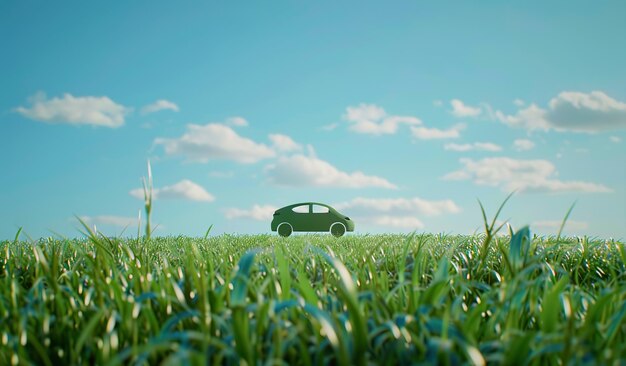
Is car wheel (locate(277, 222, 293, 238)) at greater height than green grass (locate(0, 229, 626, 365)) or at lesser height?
greater

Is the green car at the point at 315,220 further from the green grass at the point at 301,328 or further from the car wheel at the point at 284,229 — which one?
the green grass at the point at 301,328

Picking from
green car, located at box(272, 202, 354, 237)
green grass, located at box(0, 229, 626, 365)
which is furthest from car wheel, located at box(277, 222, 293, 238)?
green grass, located at box(0, 229, 626, 365)

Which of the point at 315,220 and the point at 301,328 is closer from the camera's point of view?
the point at 301,328

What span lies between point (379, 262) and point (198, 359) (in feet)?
9.08

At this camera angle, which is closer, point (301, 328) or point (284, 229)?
point (301, 328)

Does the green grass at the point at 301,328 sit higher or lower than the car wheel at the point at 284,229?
lower

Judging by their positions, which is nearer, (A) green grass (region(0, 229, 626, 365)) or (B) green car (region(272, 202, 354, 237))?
(A) green grass (region(0, 229, 626, 365))

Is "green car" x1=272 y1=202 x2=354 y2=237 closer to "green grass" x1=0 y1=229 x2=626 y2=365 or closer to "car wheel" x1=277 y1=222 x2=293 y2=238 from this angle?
"car wheel" x1=277 y1=222 x2=293 y2=238

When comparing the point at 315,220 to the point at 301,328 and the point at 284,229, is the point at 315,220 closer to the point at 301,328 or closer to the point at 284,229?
the point at 284,229

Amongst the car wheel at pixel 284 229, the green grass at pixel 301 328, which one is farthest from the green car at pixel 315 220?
the green grass at pixel 301 328

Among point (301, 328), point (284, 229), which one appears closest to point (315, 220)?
point (284, 229)

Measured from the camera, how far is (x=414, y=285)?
2.05 metres

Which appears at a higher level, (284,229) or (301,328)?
(284,229)

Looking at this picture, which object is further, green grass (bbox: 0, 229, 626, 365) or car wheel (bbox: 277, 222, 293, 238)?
car wheel (bbox: 277, 222, 293, 238)
